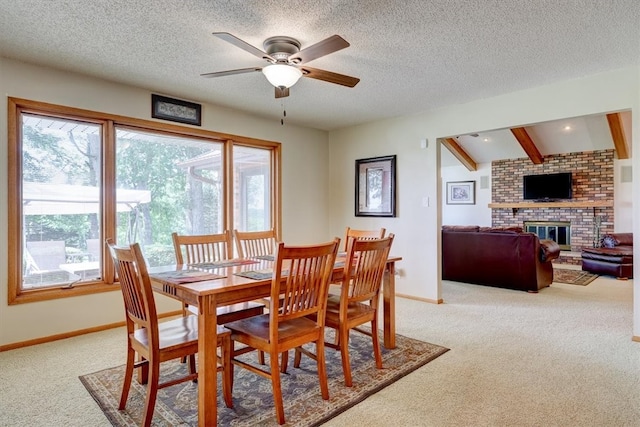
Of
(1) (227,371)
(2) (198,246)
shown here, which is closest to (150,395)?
(1) (227,371)

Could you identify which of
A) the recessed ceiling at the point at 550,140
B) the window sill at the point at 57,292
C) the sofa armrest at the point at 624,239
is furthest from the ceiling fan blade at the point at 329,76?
the sofa armrest at the point at 624,239

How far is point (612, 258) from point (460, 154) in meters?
3.58

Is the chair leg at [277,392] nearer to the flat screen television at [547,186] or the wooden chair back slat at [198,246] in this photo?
the wooden chair back slat at [198,246]

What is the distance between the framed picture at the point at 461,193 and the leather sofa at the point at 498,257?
3.93 meters

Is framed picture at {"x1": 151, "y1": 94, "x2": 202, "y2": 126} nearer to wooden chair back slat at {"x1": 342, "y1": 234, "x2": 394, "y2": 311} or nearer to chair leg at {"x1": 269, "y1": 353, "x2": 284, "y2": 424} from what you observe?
wooden chair back slat at {"x1": 342, "y1": 234, "x2": 394, "y2": 311}

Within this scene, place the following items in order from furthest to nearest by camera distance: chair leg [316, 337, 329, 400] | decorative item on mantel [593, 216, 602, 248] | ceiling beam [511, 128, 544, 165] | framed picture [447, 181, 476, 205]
→ 1. framed picture [447, 181, 476, 205]
2. decorative item on mantel [593, 216, 602, 248]
3. ceiling beam [511, 128, 544, 165]
4. chair leg [316, 337, 329, 400]

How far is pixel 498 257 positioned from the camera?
5.00 m

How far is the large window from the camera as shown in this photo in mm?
3057

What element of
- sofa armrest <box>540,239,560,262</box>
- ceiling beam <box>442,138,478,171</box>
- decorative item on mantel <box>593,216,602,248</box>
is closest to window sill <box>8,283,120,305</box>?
sofa armrest <box>540,239,560,262</box>

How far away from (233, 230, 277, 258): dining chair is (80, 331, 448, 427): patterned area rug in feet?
2.96

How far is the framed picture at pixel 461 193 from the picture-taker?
8938 mm

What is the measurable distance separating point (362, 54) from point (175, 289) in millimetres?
2162

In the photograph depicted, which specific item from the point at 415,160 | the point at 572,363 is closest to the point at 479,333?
the point at 572,363

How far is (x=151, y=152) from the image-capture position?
3.83 metres
